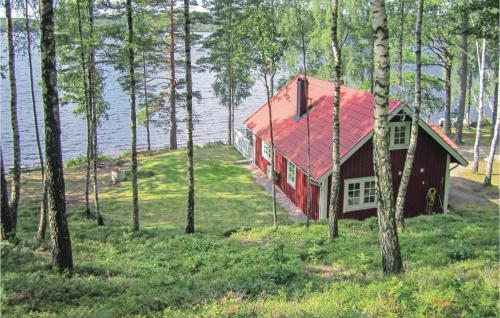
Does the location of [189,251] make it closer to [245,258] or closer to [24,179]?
[245,258]

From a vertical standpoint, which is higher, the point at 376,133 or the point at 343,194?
the point at 376,133

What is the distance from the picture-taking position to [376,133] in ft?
28.4

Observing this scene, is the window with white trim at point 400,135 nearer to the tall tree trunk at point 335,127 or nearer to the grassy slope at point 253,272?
the grassy slope at point 253,272

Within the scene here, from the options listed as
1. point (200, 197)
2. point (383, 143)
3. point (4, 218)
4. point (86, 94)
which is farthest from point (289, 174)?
point (383, 143)

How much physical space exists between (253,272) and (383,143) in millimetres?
4387

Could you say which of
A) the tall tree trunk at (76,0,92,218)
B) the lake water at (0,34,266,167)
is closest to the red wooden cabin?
the tall tree trunk at (76,0,92,218)

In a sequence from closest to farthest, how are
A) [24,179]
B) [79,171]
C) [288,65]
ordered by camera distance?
[24,179], [79,171], [288,65]

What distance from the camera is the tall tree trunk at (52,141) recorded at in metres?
8.84

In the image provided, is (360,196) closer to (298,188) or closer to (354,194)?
(354,194)

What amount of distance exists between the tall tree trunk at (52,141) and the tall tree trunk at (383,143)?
6.54 metres

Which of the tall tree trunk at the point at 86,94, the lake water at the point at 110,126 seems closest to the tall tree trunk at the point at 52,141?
the tall tree trunk at the point at 86,94

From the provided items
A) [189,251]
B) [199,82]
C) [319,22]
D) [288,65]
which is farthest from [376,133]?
[199,82]

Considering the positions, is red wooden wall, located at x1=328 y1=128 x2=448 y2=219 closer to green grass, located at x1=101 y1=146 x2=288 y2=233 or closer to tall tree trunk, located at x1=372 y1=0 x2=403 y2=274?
green grass, located at x1=101 y1=146 x2=288 y2=233

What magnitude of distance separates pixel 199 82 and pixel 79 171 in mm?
42495
